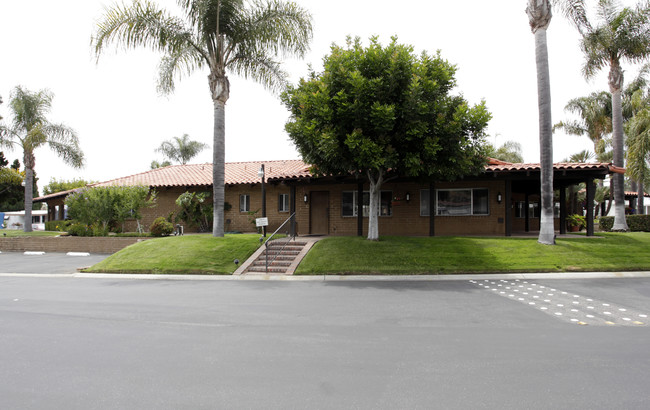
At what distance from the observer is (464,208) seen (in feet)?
56.9

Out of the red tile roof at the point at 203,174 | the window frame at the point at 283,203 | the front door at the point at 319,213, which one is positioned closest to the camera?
the front door at the point at 319,213

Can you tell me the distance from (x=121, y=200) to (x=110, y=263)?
23.6 ft

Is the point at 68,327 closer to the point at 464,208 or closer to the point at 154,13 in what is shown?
the point at 154,13

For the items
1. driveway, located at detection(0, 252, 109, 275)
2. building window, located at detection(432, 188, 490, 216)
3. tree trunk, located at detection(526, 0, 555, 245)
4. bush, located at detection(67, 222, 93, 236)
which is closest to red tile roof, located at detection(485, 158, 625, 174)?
tree trunk, located at detection(526, 0, 555, 245)

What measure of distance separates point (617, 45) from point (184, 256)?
2347cm

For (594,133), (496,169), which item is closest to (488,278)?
(496,169)

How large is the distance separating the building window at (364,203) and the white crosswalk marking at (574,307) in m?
8.90

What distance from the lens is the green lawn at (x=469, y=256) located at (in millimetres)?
11516

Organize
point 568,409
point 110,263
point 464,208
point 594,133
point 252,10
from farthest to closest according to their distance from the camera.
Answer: point 594,133 → point 464,208 → point 252,10 → point 110,263 → point 568,409

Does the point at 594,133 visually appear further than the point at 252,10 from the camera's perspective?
Yes

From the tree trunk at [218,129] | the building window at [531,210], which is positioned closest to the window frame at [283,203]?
the tree trunk at [218,129]

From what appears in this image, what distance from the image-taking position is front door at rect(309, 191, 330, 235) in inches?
732

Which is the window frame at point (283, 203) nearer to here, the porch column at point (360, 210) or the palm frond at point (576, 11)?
the porch column at point (360, 210)

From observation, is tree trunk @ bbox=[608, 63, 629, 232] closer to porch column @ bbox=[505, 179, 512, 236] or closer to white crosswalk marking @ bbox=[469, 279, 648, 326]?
porch column @ bbox=[505, 179, 512, 236]
